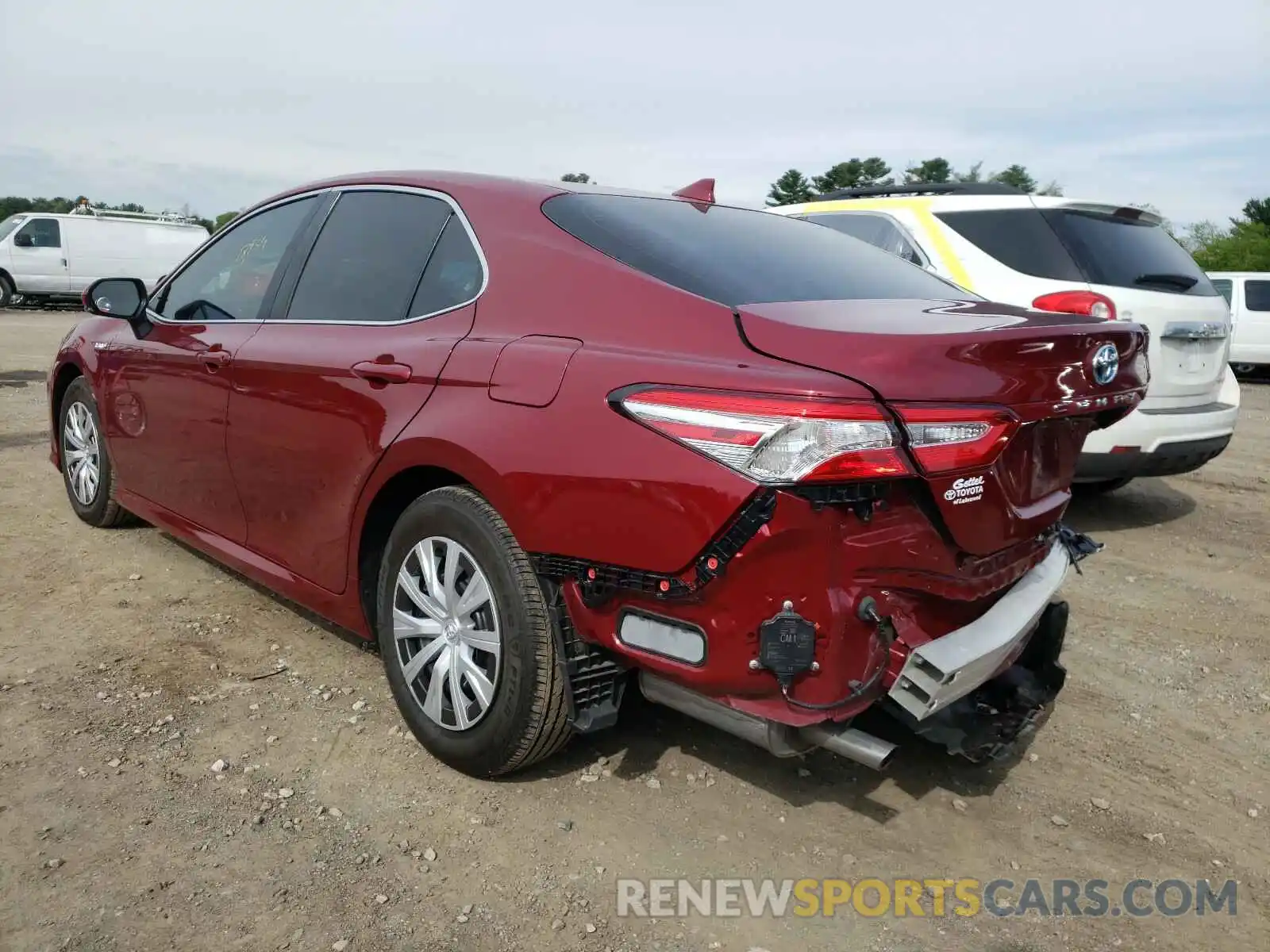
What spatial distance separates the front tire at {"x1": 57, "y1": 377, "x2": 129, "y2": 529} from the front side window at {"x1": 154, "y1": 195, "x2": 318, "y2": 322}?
855 millimetres

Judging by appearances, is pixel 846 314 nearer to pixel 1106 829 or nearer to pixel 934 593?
pixel 934 593

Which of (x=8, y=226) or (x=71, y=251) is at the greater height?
(x=8, y=226)

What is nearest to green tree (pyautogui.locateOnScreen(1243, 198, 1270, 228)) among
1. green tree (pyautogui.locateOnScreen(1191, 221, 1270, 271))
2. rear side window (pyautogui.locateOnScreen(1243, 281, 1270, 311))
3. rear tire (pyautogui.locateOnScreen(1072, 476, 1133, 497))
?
green tree (pyautogui.locateOnScreen(1191, 221, 1270, 271))

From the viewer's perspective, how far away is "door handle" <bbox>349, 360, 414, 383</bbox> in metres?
2.82

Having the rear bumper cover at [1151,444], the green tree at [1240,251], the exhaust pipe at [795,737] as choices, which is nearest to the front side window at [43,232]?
the rear bumper cover at [1151,444]

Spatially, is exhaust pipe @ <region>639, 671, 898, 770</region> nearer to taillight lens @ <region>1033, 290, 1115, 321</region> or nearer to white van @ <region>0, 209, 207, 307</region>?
taillight lens @ <region>1033, 290, 1115, 321</region>

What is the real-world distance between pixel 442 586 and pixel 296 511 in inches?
31.9

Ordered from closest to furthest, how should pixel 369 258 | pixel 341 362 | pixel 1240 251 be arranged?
1. pixel 341 362
2. pixel 369 258
3. pixel 1240 251

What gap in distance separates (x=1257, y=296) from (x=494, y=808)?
16.5 meters

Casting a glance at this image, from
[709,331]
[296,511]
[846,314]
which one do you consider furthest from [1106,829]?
[296,511]

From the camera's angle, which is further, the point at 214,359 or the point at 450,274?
the point at 214,359

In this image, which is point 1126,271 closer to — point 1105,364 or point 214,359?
point 1105,364

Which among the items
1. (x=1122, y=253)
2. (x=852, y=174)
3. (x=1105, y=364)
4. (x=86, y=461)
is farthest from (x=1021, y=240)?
(x=852, y=174)

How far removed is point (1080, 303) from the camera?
4898mm
